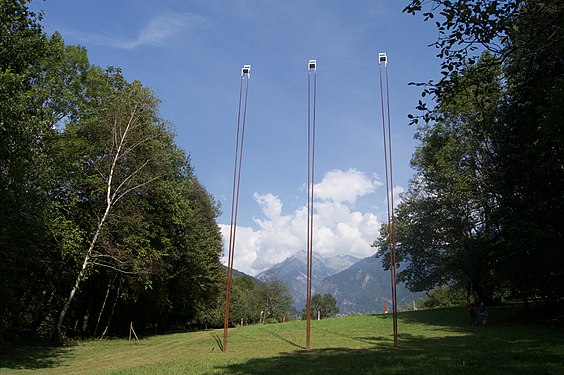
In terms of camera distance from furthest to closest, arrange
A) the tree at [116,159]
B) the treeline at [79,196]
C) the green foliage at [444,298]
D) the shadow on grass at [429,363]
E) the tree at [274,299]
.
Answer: the tree at [274,299] < the green foliage at [444,298] < the tree at [116,159] < the treeline at [79,196] < the shadow on grass at [429,363]

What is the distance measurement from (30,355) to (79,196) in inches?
444

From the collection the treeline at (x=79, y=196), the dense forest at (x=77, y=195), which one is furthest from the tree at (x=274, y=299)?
the treeline at (x=79, y=196)

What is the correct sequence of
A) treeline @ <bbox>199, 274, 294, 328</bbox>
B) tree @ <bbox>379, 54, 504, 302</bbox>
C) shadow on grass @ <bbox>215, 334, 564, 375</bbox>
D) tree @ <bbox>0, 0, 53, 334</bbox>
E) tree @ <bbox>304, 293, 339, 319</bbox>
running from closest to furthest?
shadow on grass @ <bbox>215, 334, 564, 375</bbox> → tree @ <bbox>0, 0, 53, 334</bbox> → tree @ <bbox>379, 54, 504, 302</bbox> → treeline @ <bbox>199, 274, 294, 328</bbox> → tree @ <bbox>304, 293, 339, 319</bbox>

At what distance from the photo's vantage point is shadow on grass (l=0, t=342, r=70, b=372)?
1591cm

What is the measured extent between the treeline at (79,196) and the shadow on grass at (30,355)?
58.8 inches

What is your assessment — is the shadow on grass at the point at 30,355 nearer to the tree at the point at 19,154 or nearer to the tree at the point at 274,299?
the tree at the point at 19,154

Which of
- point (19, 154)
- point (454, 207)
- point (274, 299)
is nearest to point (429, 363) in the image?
point (19, 154)

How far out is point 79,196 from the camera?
2717cm

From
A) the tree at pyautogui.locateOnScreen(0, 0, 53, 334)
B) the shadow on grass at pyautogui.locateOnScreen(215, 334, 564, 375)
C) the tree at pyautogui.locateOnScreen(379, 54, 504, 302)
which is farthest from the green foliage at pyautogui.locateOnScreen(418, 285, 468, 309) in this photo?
the tree at pyautogui.locateOnScreen(0, 0, 53, 334)

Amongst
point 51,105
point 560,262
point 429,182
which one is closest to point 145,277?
point 51,105

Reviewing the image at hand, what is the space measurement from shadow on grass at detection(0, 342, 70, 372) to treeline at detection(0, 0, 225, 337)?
4.90 ft

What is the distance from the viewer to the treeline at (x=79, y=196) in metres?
17.8

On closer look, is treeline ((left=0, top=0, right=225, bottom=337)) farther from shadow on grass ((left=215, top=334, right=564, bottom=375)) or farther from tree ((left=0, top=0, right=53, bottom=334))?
shadow on grass ((left=215, top=334, right=564, bottom=375))

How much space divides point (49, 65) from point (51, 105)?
2378mm
